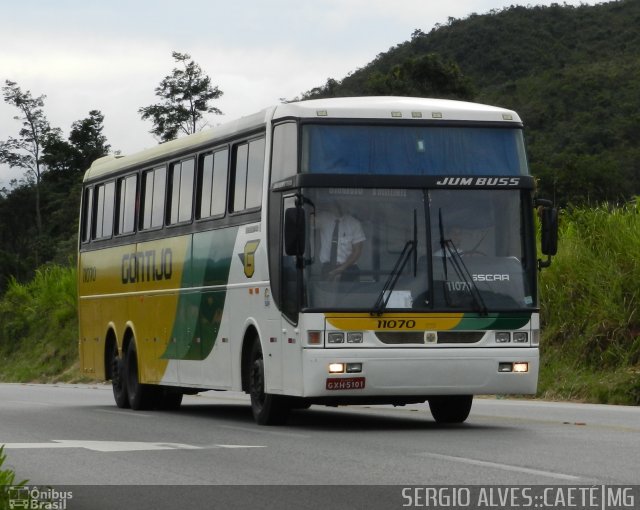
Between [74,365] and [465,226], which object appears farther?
[74,365]

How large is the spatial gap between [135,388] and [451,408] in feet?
21.1

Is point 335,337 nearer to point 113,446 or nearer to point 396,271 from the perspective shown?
point 396,271

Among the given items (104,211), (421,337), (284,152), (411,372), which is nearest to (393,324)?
(421,337)

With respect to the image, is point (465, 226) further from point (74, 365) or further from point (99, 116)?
point (99, 116)

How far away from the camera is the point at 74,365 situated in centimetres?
4809

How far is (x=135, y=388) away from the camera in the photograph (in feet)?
73.8

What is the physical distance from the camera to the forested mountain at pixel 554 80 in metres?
64.2

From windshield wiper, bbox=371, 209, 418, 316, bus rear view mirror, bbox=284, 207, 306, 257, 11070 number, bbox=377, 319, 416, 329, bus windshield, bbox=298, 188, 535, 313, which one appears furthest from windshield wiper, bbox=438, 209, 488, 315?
bus rear view mirror, bbox=284, 207, 306, 257

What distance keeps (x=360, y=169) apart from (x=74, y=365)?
33051 mm

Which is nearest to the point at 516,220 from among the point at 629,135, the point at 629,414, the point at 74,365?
the point at 629,414

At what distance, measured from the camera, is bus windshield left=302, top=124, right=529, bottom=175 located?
16.3 metres

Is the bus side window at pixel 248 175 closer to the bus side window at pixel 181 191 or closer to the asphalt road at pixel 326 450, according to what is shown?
the bus side window at pixel 181 191

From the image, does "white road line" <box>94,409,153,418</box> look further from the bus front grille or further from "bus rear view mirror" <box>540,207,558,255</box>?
"bus rear view mirror" <box>540,207,558,255</box>

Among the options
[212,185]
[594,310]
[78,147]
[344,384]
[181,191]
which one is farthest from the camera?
[78,147]
